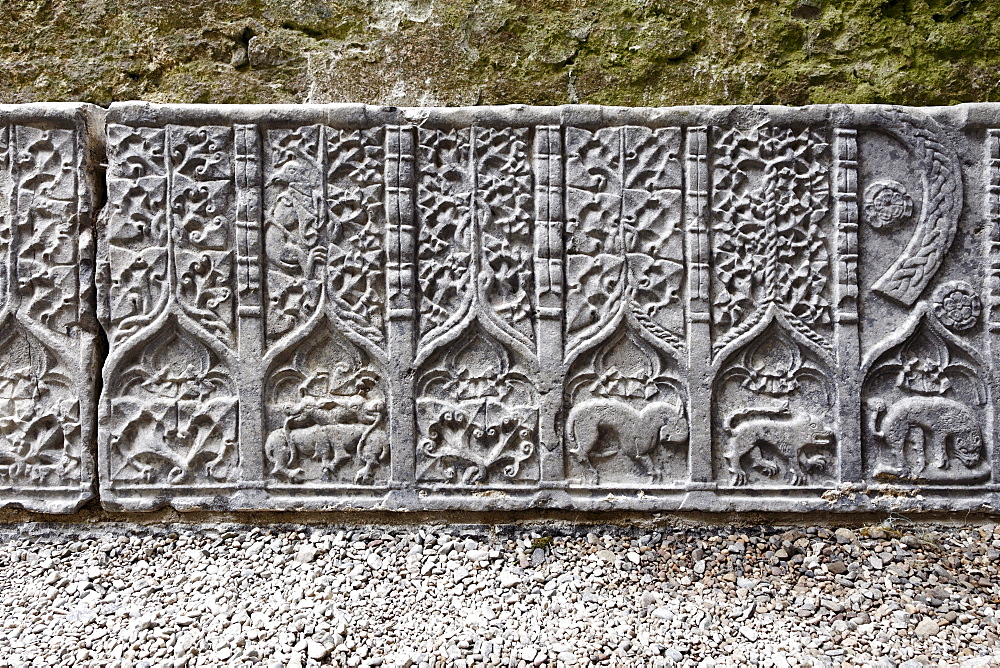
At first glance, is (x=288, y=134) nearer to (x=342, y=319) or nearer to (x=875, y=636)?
(x=342, y=319)

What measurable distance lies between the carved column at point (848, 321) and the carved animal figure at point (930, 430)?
0.08 metres

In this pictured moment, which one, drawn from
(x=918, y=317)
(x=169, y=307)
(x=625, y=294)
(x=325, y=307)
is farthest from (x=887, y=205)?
(x=169, y=307)

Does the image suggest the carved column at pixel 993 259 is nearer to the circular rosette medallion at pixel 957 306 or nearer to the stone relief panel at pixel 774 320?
the circular rosette medallion at pixel 957 306

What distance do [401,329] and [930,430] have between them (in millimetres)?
1910

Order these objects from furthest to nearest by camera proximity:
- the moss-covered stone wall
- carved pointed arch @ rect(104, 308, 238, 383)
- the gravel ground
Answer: the moss-covered stone wall
carved pointed arch @ rect(104, 308, 238, 383)
the gravel ground

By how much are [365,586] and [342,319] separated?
35.2 inches

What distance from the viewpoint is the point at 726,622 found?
1809 mm

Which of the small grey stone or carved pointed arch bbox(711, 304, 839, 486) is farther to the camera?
carved pointed arch bbox(711, 304, 839, 486)

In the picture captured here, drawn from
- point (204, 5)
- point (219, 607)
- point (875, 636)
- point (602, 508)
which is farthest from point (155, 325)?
point (875, 636)

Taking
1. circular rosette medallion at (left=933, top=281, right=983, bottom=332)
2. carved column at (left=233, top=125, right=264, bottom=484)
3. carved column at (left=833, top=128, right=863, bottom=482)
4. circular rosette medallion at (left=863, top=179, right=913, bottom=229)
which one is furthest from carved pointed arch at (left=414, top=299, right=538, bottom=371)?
circular rosette medallion at (left=933, top=281, right=983, bottom=332)

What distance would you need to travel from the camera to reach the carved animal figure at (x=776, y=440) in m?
2.14

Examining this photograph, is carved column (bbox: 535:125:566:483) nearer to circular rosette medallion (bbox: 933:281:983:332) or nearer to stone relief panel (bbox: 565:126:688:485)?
stone relief panel (bbox: 565:126:688:485)

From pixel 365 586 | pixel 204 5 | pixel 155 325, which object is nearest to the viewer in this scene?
pixel 365 586

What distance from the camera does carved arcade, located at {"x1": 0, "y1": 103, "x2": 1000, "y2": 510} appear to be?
215 centimetres
